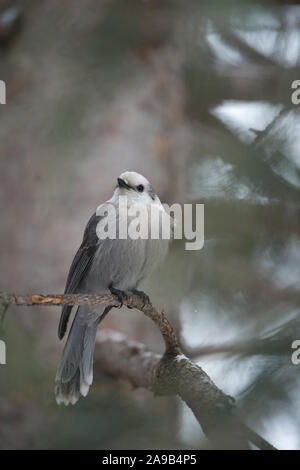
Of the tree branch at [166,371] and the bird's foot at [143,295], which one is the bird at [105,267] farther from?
the tree branch at [166,371]

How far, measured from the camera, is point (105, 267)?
5.93 feet

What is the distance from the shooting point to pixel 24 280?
82.3 inches

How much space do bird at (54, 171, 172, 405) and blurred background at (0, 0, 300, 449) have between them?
6cm

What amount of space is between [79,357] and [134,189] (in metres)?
0.61

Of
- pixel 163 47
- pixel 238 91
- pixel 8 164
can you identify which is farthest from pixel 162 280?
pixel 163 47

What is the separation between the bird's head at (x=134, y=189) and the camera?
1.79 metres

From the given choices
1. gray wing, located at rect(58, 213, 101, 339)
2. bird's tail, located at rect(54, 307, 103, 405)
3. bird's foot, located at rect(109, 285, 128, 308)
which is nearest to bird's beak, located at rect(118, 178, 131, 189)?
gray wing, located at rect(58, 213, 101, 339)

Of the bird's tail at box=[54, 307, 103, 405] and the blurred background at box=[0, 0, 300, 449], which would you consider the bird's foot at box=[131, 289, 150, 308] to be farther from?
the bird's tail at box=[54, 307, 103, 405]

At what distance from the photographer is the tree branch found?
1.08 m

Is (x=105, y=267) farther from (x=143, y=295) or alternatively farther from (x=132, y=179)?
(x=132, y=179)

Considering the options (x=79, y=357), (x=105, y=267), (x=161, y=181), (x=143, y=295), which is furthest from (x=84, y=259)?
(x=161, y=181)

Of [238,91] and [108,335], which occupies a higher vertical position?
[238,91]
